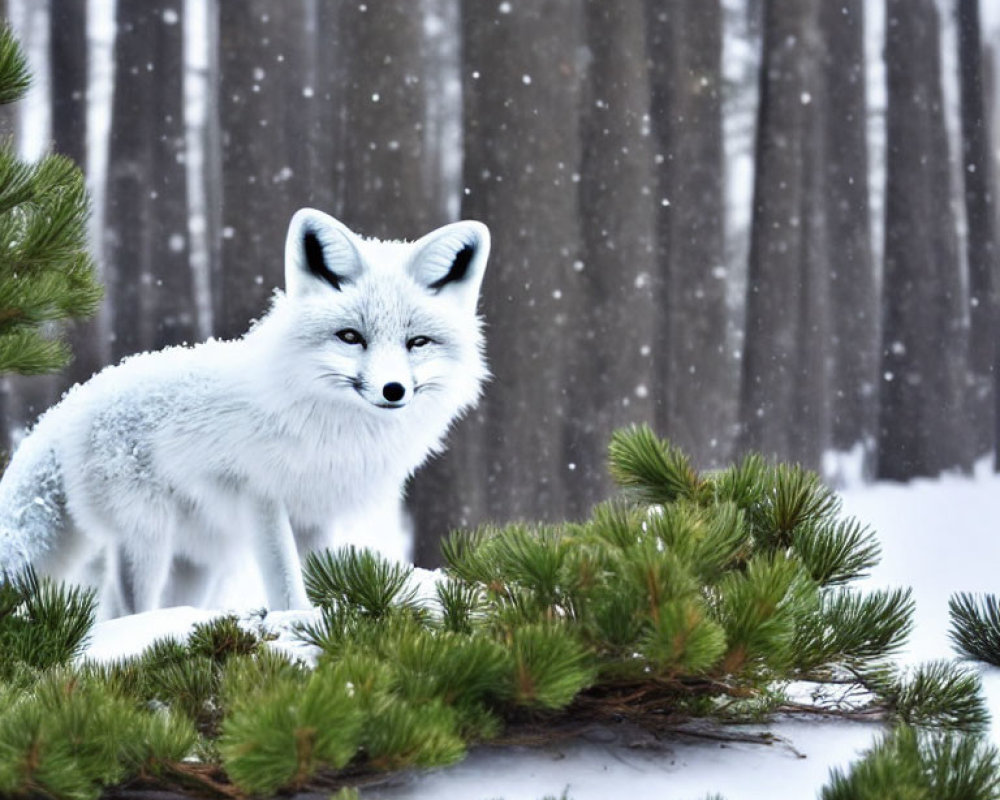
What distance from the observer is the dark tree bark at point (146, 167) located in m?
4.07

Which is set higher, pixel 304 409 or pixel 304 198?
pixel 304 198

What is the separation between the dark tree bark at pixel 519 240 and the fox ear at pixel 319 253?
215cm

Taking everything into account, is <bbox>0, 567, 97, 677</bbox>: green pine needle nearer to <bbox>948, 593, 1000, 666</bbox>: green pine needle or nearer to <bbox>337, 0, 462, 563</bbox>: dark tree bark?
<bbox>948, 593, 1000, 666</bbox>: green pine needle

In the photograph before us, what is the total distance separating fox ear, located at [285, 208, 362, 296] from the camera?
5.46 feet

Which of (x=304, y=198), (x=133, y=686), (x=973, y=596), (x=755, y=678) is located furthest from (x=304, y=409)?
(x=304, y=198)

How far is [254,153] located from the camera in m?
3.94

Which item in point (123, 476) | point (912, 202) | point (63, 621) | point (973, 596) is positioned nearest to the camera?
point (63, 621)

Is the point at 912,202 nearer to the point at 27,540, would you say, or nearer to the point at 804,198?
the point at 804,198

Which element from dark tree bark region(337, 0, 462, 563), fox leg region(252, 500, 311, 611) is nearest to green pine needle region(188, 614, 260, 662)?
fox leg region(252, 500, 311, 611)

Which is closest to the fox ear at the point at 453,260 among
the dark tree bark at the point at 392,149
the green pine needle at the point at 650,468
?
the green pine needle at the point at 650,468

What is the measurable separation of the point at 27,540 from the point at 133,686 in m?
0.70

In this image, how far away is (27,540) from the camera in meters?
1.91

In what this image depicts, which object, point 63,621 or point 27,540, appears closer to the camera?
point 63,621

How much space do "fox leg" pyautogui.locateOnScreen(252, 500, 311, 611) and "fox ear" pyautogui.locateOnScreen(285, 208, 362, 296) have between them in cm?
34
